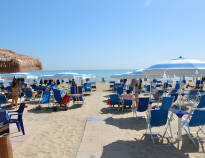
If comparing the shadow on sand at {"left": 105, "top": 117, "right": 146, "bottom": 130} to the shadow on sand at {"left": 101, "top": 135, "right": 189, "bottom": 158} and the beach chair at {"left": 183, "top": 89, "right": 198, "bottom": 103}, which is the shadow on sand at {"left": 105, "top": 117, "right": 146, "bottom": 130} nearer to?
the shadow on sand at {"left": 101, "top": 135, "right": 189, "bottom": 158}

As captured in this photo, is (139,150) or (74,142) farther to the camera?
(74,142)

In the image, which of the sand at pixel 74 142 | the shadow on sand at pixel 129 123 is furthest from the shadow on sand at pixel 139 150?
the shadow on sand at pixel 129 123

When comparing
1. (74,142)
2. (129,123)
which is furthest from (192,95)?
(74,142)

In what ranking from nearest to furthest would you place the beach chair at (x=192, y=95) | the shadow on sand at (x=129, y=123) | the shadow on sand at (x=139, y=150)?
1. the shadow on sand at (x=139, y=150)
2. the shadow on sand at (x=129, y=123)
3. the beach chair at (x=192, y=95)

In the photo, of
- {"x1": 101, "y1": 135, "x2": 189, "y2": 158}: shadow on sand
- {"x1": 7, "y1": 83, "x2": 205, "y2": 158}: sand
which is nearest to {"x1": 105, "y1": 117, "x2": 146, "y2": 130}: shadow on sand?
{"x1": 7, "y1": 83, "x2": 205, "y2": 158}: sand

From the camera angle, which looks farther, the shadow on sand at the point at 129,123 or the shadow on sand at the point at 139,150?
the shadow on sand at the point at 129,123

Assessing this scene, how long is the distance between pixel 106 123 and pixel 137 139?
1504 mm

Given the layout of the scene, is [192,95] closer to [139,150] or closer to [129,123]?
[129,123]

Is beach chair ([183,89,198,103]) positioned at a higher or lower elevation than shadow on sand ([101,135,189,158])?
higher

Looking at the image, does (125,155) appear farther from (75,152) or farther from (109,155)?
(75,152)

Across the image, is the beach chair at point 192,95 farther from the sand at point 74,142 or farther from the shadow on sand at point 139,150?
the shadow on sand at point 139,150

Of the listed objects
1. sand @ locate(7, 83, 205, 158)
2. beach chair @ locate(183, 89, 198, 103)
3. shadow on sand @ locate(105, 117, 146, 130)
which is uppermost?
beach chair @ locate(183, 89, 198, 103)

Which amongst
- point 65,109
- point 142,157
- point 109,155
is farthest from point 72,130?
point 65,109

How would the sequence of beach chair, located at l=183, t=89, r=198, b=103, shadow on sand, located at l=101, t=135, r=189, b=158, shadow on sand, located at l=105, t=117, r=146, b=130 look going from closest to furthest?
1. shadow on sand, located at l=101, t=135, r=189, b=158
2. shadow on sand, located at l=105, t=117, r=146, b=130
3. beach chair, located at l=183, t=89, r=198, b=103
